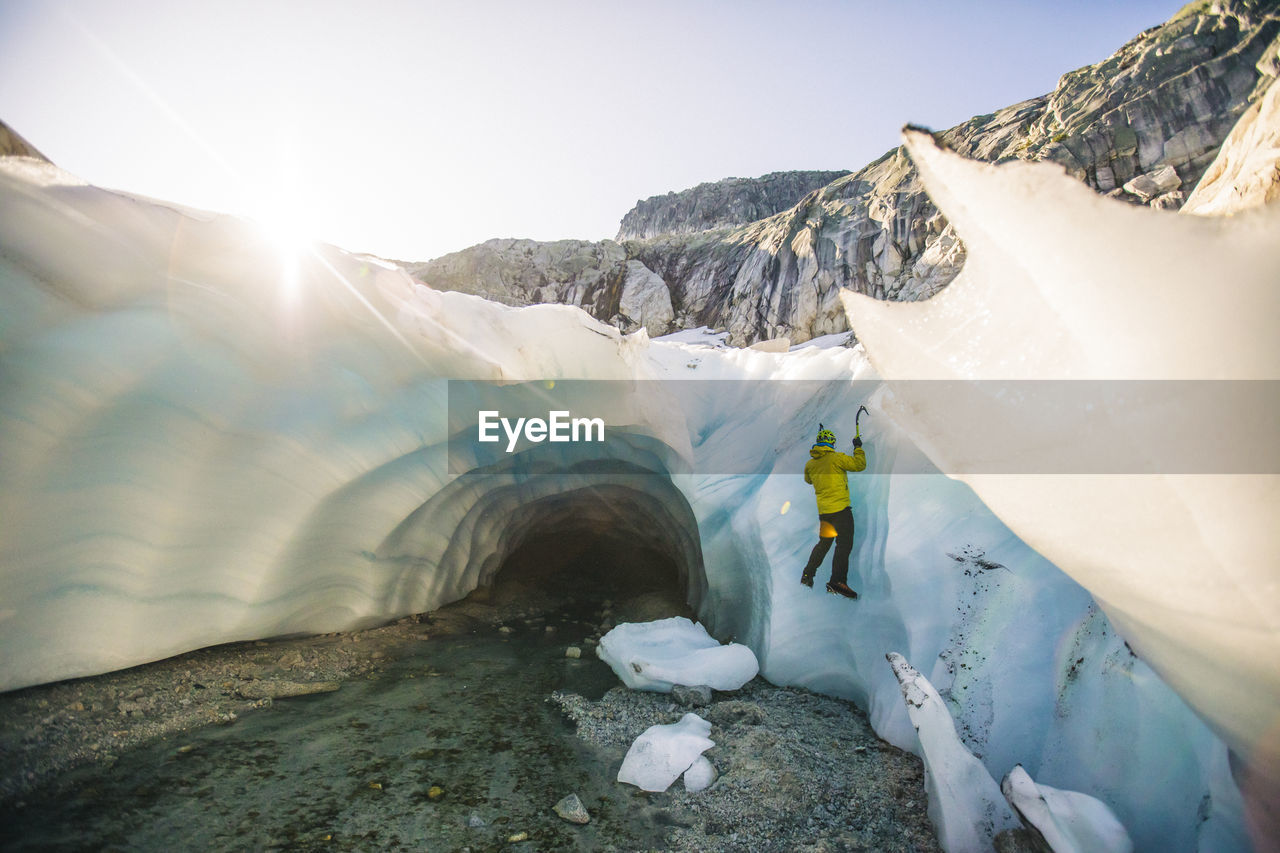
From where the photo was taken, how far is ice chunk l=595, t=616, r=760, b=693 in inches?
174

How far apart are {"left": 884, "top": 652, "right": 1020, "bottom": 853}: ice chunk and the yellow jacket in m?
1.72

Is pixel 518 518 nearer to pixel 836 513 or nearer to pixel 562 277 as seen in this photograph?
pixel 836 513

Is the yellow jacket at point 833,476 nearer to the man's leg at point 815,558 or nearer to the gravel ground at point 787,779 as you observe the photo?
the man's leg at point 815,558

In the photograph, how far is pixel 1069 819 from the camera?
220cm

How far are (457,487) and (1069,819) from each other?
5526 mm

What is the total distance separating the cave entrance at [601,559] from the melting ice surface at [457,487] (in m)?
1.72

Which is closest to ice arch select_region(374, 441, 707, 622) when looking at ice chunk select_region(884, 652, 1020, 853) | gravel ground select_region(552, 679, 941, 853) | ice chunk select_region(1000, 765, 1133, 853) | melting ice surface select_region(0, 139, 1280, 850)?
melting ice surface select_region(0, 139, 1280, 850)

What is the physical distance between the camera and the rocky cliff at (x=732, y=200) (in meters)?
47.3

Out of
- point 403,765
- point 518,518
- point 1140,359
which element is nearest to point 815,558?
point 1140,359

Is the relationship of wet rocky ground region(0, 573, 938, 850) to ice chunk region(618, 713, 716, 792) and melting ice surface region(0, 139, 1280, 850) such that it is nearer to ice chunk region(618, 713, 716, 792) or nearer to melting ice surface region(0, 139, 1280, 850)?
ice chunk region(618, 713, 716, 792)

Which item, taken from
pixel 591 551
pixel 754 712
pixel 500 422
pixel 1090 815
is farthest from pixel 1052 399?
pixel 591 551

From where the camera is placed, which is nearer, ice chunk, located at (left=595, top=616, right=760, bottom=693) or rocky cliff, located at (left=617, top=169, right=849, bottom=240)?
ice chunk, located at (left=595, top=616, right=760, bottom=693)

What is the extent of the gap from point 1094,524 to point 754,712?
2.74 m

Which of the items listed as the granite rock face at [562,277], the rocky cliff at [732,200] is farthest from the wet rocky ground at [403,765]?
the rocky cliff at [732,200]
